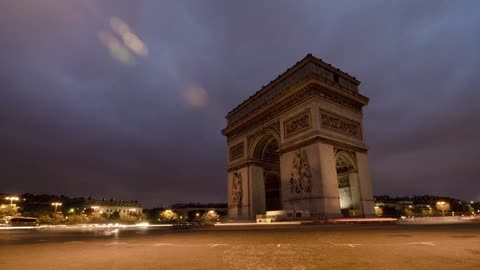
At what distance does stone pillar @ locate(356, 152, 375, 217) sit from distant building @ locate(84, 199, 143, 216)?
9611 centimetres

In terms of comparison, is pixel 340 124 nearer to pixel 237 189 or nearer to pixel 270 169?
pixel 270 169

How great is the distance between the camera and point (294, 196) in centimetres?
2172

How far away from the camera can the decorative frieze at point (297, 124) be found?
71.8 ft

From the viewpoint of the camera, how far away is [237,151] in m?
31.8

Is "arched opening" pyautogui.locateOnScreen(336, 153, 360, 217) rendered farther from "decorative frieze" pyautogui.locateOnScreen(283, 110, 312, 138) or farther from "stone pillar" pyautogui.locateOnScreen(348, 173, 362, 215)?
"decorative frieze" pyautogui.locateOnScreen(283, 110, 312, 138)

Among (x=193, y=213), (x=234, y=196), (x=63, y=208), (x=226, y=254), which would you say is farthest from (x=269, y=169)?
(x=193, y=213)

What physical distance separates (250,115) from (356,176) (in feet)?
38.8

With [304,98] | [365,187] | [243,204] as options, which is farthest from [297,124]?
[243,204]

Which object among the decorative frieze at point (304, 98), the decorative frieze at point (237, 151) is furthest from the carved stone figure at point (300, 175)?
the decorative frieze at point (237, 151)

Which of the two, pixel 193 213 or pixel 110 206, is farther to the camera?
pixel 193 213

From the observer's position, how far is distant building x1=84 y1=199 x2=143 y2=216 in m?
98.9

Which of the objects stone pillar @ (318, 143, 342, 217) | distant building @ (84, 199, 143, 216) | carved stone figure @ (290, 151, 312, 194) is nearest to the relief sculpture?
carved stone figure @ (290, 151, 312, 194)

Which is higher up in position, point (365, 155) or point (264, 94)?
point (264, 94)

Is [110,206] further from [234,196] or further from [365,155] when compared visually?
[365,155]
